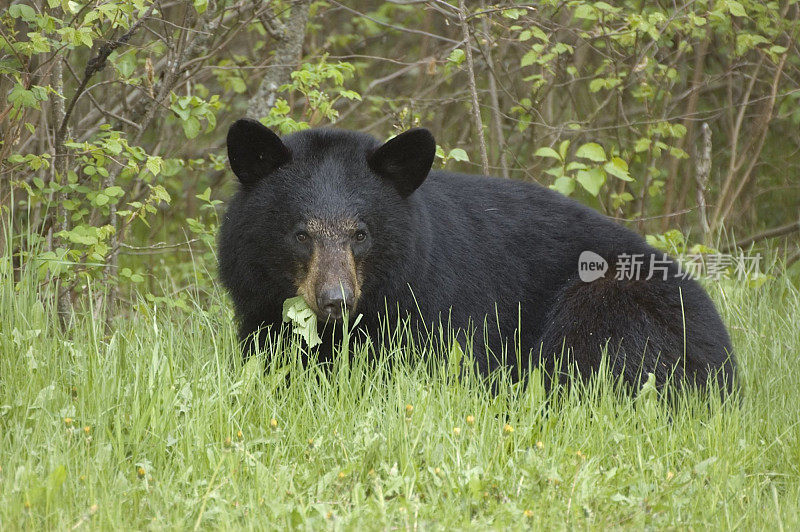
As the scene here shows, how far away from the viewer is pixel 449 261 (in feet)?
14.1

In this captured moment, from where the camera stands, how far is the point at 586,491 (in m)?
3.12

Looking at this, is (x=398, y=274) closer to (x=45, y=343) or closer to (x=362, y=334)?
(x=362, y=334)

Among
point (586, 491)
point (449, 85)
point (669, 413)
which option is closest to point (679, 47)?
point (449, 85)

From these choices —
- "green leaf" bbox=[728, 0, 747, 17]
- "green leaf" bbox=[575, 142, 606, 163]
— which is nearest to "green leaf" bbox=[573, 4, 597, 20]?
"green leaf" bbox=[728, 0, 747, 17]

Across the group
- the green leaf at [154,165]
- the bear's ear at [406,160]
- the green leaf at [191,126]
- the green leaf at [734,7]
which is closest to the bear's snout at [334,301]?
the bear's ear at [406,160]

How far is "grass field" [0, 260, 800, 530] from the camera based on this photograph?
3.01 meters

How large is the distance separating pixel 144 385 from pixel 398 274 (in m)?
1.14

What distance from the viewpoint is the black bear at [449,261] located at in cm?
396

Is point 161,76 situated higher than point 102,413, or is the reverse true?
point 161,76

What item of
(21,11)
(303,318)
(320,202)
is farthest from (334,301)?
(21,11)

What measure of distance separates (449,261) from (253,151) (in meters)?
0.98

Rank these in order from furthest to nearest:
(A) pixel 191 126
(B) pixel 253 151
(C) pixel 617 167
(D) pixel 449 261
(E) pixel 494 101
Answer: (E) pixel 494 101
(C) pixel 617 167
(A) pixel 191 126
(D) pixel 449 261
(B) pixel 253 151

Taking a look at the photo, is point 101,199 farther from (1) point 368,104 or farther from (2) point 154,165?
(1) point 368,104

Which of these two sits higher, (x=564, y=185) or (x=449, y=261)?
(x=564, y=185)
